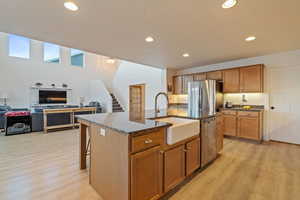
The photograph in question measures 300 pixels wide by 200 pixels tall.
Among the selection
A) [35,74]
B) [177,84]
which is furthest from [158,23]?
[35,74]

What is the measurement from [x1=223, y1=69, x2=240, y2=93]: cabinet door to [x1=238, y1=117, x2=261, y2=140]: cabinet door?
871 mm

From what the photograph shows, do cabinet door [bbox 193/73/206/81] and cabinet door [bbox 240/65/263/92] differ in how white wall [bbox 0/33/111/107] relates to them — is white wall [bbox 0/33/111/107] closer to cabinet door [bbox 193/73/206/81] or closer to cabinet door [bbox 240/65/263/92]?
cabinet door [bbox 193/73/206/81]

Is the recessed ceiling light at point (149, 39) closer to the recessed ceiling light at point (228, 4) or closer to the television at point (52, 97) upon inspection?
the recessed ceiling light at point (228, 4)

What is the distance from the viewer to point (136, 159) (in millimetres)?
1340

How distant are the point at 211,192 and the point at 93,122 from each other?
5.53ft

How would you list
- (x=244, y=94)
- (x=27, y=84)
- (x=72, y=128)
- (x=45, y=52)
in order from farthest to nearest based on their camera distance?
1. (x=45, y=52)
2. (x=27, y=84)
3. (x=72, y=128)
4. (x=244, y=94)

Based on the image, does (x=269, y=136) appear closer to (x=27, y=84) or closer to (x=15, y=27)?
(x=15, y=27)

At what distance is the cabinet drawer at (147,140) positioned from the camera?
1.34 m

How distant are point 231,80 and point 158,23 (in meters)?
3.10

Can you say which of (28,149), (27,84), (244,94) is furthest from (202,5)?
(27,84)

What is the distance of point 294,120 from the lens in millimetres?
3664

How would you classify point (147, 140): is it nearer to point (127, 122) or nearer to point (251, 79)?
point (127, 122)

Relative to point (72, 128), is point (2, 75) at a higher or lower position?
higher

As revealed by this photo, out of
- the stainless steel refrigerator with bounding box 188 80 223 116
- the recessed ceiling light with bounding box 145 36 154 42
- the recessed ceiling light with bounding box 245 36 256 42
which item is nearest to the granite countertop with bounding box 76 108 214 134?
the stainless steel refrigerator with bounding box 188 80 223 116
